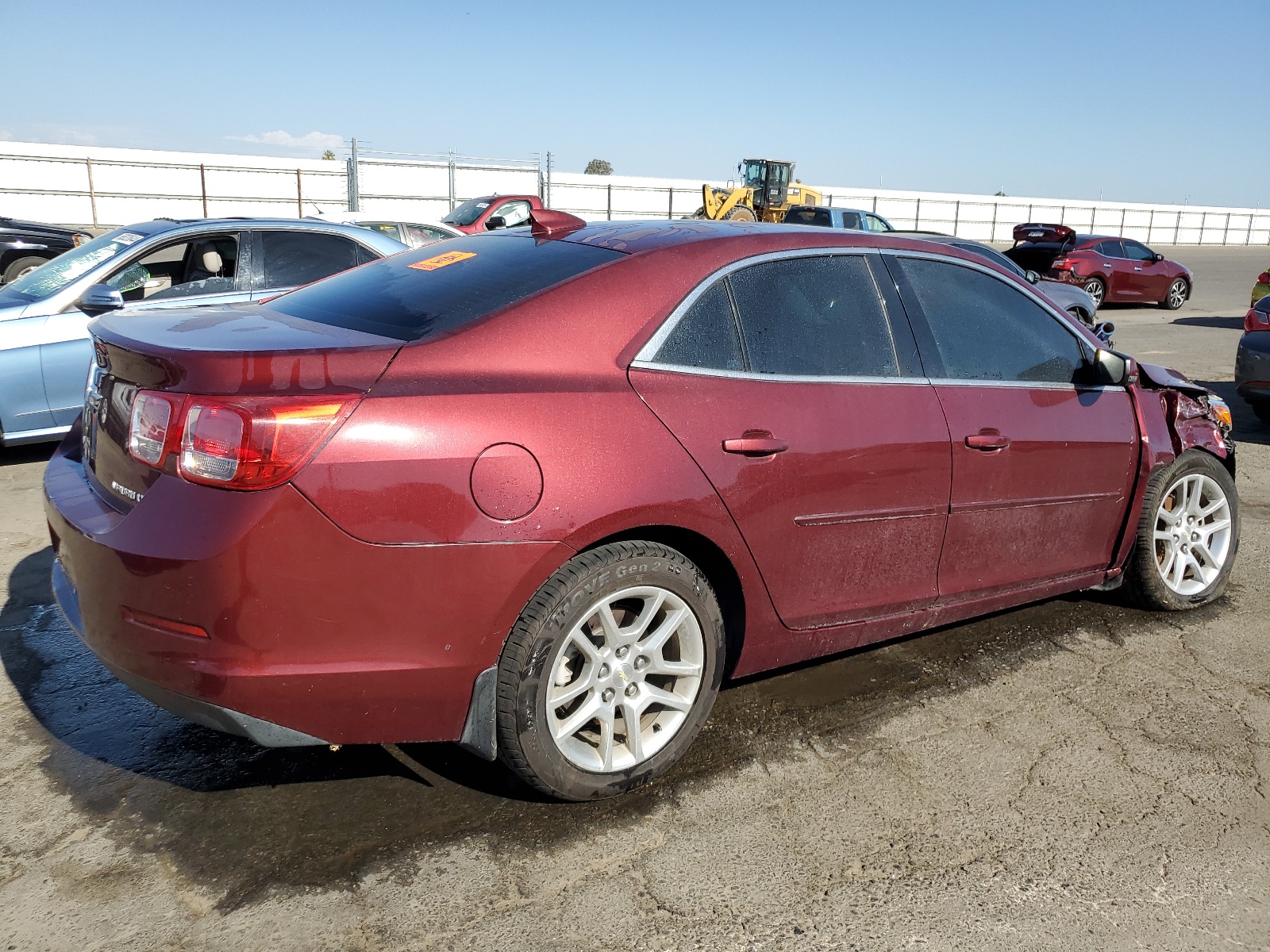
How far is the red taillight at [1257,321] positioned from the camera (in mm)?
8695

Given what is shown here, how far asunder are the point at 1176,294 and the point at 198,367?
2268 cm

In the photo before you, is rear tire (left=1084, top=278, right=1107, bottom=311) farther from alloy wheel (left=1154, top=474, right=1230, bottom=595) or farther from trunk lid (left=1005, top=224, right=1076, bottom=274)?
alloy wheel (left=1154, top=474, right=1230, bottom=595)

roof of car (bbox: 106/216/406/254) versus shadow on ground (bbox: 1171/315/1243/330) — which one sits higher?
roof of car (bbox: 106/216/406/254)

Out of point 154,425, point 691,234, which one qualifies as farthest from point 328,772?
point 691,234

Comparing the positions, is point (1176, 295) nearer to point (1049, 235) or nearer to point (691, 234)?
point (1049, 235)

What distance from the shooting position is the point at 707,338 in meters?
3.03

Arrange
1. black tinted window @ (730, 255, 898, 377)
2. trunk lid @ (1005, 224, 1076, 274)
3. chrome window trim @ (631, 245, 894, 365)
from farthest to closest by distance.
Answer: trunk lid @ (1005, 224, 1076, 274)
black tinted window @ (730, 255, 898, 377)
chrome window trim @ (631, 245, 894, 365)

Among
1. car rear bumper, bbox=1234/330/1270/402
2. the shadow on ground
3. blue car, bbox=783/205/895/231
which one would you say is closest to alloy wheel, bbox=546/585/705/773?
car rear bumper, bbox=1234/330/1270/402

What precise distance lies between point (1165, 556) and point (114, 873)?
4.20 metres

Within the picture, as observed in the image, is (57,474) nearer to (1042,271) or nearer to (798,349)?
(798,349)

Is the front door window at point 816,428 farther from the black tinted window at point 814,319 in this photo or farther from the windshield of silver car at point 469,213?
the windshield of silver car at point 469,213

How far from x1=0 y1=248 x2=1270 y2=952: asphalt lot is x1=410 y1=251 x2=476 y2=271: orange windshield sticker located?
62.3 inches

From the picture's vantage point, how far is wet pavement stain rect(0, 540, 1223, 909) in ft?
8.75

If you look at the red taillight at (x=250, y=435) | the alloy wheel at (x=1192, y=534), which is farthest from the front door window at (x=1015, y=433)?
the red taillight at (x=250, y=435)
